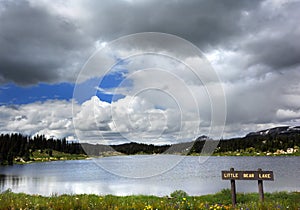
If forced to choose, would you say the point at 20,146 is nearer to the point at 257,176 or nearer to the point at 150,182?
the point at 150,182

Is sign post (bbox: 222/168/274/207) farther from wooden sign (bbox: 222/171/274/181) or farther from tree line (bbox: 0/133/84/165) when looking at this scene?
tree line (bbox: 0/133/84/165)

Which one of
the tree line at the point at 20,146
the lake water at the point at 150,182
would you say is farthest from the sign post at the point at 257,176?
the tree line at the point at 20,146

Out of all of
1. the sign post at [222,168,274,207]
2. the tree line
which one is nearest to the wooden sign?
the sign post at [222,168,274,207]

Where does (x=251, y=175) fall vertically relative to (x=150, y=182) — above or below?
above

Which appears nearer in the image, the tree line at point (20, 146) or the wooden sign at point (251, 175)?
the wooden sign at point (251, 175)

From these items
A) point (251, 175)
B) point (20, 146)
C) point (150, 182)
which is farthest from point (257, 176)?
point (20, 146)

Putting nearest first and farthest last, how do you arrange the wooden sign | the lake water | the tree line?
the wooden sign, the lake water, the tree line

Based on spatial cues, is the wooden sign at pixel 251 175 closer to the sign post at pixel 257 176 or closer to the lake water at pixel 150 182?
the sign post at pixel 257 176

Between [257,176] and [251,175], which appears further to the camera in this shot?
[251,175]

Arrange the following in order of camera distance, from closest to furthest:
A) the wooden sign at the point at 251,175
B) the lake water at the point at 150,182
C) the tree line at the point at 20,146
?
the wooden sign at the point at 251,175 < the lake water at the point at 150,182 < the tree line at the point at 20,146

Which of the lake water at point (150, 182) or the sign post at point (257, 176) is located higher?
the sign post at point (257, 176)

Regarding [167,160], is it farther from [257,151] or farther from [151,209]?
A: [257,151]

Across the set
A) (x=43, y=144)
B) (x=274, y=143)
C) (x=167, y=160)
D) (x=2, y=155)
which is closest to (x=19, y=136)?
(x=43, y=144)

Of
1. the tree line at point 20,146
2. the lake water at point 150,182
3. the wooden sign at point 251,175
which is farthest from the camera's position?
the tree line at point 20,146
